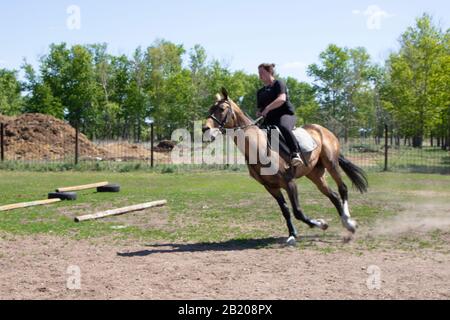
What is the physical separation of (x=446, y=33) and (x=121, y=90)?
42.0 metres

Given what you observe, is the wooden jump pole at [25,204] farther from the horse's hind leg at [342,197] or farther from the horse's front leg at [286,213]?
the horse's hind leg at [342,197]

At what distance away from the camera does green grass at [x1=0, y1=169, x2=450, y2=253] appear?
9.34 m

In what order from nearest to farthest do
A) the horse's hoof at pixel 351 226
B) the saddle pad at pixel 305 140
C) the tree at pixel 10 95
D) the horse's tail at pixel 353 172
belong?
the horse's hoof at pixel 351 226 < the saddle pad at pixel 305 140 < the horse's tail at pixel 353 172 < the tree at pixel 10 95

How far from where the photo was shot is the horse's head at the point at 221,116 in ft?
26.8

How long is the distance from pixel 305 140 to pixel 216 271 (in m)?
3.50

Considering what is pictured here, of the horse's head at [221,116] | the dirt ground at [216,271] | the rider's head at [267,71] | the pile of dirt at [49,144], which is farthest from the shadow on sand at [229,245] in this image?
the pile of dirt at [49,144]

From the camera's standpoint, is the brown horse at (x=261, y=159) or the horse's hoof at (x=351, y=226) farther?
the horse's hoof at (x=351, y=226)

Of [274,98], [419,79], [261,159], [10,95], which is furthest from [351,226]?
[10,95]

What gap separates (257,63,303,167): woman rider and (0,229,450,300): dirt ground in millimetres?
1754

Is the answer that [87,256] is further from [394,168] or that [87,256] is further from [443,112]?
[443,112]

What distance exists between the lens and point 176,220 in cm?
1089

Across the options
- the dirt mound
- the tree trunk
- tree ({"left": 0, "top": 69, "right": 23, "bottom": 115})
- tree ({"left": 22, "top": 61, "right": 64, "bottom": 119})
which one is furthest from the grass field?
tree ({"left": 0, "top": 69, "right": 23, "bottom": 115})

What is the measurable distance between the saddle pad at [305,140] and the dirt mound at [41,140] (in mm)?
30024
